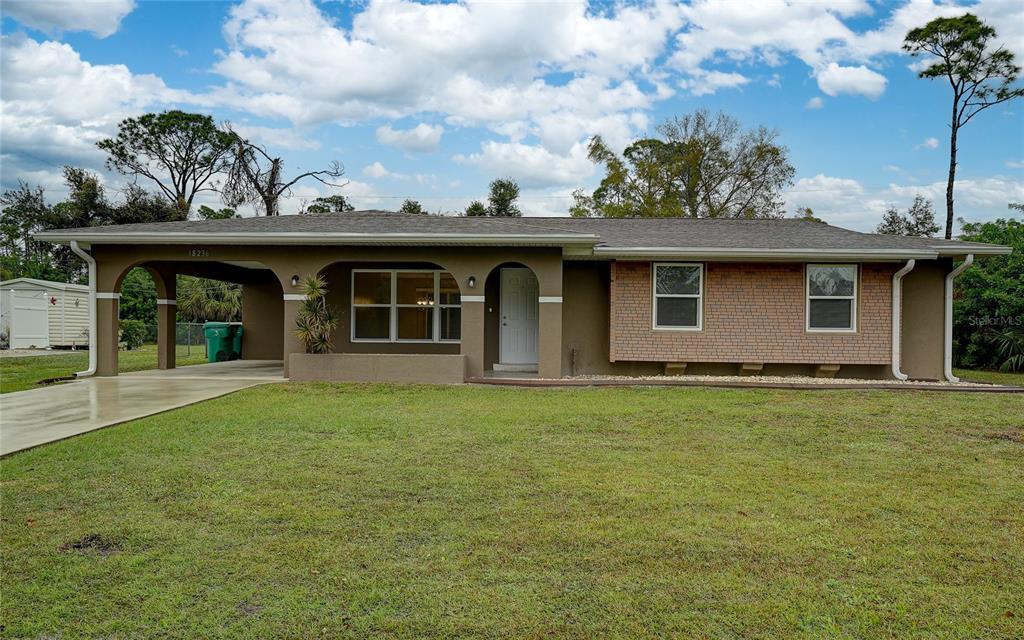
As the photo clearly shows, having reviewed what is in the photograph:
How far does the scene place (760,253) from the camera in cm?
1163

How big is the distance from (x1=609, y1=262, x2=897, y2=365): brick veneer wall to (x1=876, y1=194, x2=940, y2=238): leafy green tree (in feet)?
84.2

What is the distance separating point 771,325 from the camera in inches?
478

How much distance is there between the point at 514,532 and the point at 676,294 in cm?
918

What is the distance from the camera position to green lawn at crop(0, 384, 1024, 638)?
9.50 ft

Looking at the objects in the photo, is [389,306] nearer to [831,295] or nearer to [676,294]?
[676,294]

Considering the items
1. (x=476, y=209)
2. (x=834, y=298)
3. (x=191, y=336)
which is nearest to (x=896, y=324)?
(x=834, y=298)

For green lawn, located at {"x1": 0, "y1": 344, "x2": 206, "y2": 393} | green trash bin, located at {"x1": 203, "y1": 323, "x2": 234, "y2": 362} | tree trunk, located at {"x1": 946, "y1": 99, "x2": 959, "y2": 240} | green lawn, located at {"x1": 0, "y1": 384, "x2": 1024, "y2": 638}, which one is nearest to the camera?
green lawn, located at {"x1": 0, "y1": 384, "x2": 1024, "y2": 638}

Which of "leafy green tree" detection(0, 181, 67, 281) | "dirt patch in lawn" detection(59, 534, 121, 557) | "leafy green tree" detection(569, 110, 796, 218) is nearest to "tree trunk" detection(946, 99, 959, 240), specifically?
"leafy green tree" detection(569, 110, 796, 218)

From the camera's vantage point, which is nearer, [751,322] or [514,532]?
[514,532]

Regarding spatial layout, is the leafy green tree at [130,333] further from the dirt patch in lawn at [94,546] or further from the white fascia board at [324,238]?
the dirt patch in lawn at [94,546]

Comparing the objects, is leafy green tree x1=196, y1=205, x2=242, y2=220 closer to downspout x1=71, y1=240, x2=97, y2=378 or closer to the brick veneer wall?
downspout x1=71, y1=240, x2=97, y2=378

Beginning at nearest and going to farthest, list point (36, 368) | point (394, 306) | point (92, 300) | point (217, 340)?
point (92, 300)
point (394, 306)
point (36, 368)
point (217, 340)

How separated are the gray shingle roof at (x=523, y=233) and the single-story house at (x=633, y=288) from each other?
0.04 meters

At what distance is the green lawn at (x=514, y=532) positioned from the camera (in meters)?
2.90
